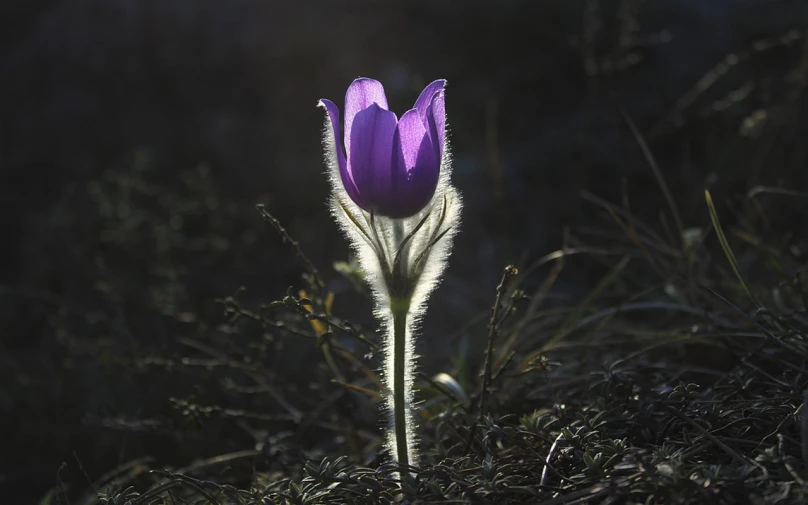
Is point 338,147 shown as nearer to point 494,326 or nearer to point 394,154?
point 394,154

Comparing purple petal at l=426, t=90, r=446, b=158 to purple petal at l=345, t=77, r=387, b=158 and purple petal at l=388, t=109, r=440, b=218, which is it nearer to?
purple petal at l=388, t=109, r=440, b=218

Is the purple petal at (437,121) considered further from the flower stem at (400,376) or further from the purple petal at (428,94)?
the flower stem at (400,376)

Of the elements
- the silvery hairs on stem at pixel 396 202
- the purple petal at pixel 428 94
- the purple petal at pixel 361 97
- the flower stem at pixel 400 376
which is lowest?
the flower stem at pixel 400 376

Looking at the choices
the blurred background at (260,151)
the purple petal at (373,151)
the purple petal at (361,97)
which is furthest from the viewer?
the blurred background at (260,151)

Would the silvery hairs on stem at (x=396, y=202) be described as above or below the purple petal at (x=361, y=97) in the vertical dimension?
below

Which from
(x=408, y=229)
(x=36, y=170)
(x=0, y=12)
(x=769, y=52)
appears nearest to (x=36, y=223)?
(x=36, y=170)

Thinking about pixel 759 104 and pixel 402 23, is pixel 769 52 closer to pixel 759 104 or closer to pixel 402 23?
pixel 759 104

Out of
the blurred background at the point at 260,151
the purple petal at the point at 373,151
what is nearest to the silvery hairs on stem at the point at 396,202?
the purple petal at the point at 373,151

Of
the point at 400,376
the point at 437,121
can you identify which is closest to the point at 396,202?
the point at 437,121

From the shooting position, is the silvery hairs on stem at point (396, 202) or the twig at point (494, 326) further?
the twig at point (494, 326)
